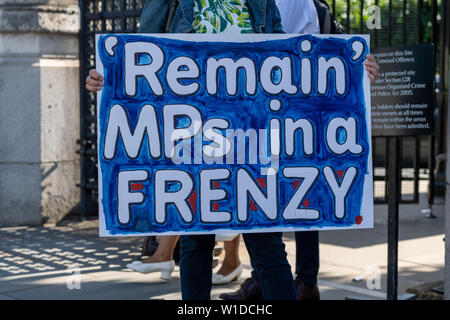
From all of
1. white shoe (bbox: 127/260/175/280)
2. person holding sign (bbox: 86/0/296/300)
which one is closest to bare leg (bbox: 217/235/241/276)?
white shoe (bbox: 127/260/175/280)

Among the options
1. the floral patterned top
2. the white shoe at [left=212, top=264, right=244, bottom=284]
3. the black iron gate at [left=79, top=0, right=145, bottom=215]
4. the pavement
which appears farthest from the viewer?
the black iron gate at [left=79, top=0, right=145, bottom=215]

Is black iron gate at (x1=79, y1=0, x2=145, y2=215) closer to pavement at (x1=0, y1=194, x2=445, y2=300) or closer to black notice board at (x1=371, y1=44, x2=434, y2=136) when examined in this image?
pavement at (x1=0, y1=194, x2=445, y2=300)

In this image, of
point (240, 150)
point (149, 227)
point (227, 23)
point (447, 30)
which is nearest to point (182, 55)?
point (227, 23)

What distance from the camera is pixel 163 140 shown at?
143 inches

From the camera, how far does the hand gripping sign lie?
11.9 ft

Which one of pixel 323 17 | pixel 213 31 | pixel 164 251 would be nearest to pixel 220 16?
pixel 213 31

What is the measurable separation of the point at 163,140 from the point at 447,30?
5748 mm

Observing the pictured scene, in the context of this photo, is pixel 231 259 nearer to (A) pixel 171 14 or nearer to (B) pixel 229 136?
(B) pixel 229 136

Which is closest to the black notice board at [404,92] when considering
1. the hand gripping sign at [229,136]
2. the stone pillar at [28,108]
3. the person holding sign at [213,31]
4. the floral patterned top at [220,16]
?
the hand gripping sign at [229,136]

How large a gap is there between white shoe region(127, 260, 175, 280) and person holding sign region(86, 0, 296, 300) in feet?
5.53

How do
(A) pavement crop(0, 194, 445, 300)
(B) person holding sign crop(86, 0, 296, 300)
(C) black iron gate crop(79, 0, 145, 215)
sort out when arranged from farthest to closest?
(C) black iron gate crop(79, 0, 145, 215)
(A) pavement crop(0, 194, 445, 300)
(B) person holding sign crop(86, 0, 296, 300)

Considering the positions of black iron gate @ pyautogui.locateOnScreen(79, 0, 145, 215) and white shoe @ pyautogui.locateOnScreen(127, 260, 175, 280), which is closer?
white shoe @ pyautogui.locateOnScreen(127, 260, 175, 280)

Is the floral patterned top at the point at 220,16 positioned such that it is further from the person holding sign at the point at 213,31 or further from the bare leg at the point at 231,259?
the bare leg at the point at 231,259
